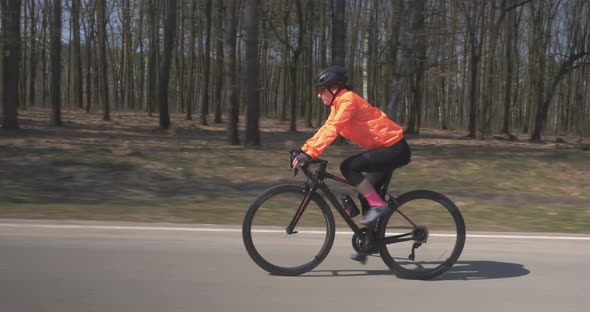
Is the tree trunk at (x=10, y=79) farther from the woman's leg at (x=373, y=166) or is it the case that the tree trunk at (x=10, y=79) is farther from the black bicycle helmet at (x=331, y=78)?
the woman's leg at (x=373, y=166)

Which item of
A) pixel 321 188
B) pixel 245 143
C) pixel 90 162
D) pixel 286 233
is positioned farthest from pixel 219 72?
pixel 321 188

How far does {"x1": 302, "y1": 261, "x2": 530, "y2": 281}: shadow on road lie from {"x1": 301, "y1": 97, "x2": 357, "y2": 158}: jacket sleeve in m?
1.16

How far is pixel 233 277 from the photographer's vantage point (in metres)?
5.26

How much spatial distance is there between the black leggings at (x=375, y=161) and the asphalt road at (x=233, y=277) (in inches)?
35.9

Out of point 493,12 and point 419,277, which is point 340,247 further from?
point 493,12

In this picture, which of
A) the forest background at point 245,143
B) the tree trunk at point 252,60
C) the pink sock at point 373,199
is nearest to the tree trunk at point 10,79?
the forest background at point 245,143

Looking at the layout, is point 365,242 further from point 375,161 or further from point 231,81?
point 231,81

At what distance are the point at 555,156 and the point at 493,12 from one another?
14.1 m

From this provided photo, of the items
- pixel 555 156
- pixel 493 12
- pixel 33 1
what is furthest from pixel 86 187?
pixel 33 1

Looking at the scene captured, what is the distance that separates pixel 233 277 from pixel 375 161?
1.59m

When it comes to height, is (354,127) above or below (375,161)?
above

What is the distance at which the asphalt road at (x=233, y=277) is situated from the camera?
458 centimetres

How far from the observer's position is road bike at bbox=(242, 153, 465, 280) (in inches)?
212

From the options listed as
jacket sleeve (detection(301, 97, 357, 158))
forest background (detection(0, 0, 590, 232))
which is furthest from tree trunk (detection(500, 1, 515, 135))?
jacket sleeve (detection(301, 97, 357, 158))
